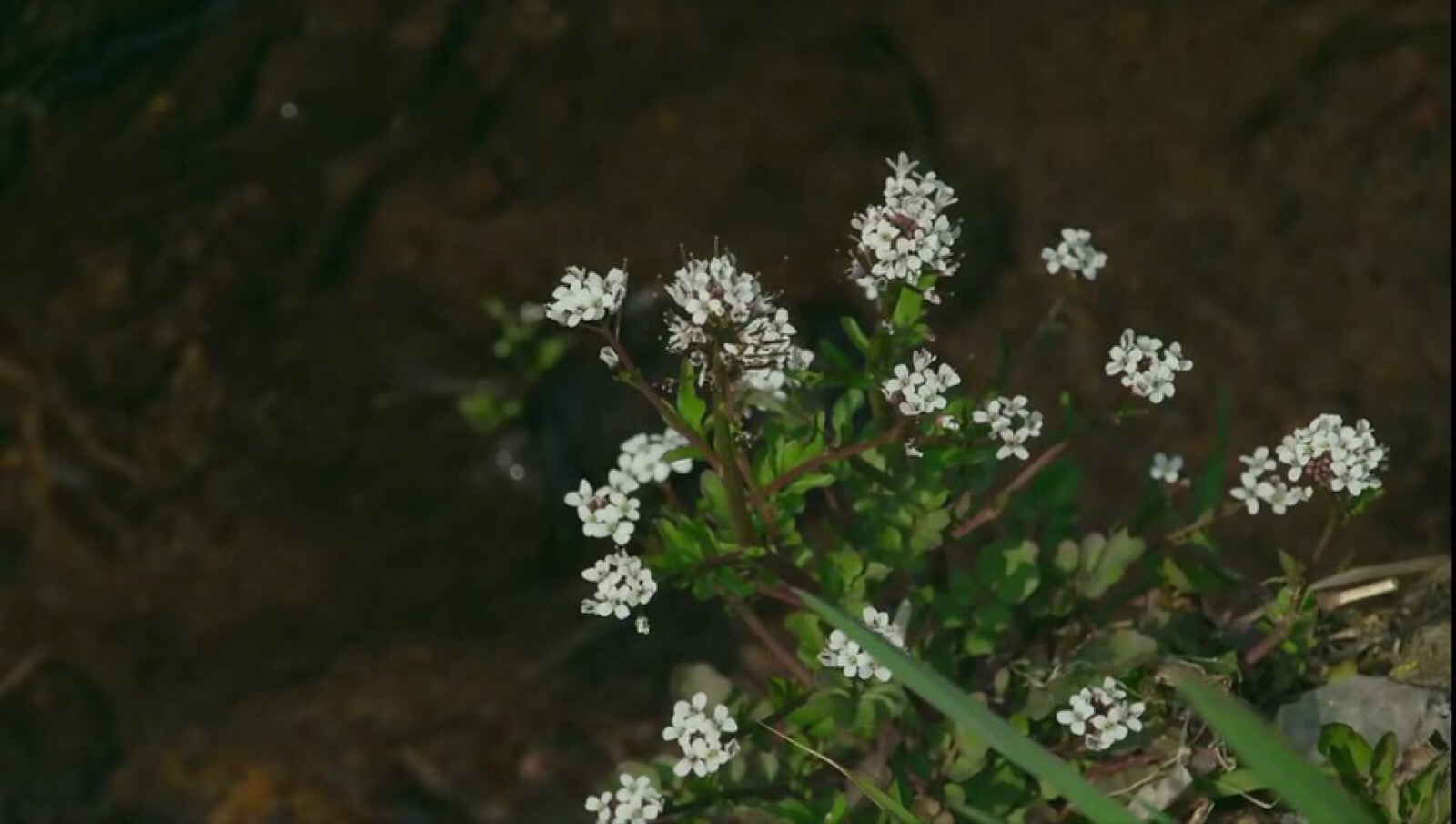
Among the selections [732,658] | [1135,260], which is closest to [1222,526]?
[1135,260]

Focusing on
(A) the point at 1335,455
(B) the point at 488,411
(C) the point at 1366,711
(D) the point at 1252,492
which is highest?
(B) the point at 488,411

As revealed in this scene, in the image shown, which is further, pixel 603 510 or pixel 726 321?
pixel 603 510

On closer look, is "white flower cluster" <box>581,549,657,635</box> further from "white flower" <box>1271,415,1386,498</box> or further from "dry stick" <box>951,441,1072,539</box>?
"white flower" <box>1271,415,1386,498</box>

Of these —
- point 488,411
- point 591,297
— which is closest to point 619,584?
point 591,297

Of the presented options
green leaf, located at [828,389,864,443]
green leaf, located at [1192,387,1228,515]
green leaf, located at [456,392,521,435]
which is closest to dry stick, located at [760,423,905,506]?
green leaf, located at [828,389,864,443]

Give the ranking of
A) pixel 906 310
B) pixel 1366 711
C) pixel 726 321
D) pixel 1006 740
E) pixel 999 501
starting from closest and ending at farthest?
pixel 1006 740
pixel 726 321
pixel 906 310
pixel 999 501
pixel 1366 711

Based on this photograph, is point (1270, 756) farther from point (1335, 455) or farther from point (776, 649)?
point (776, 649)
